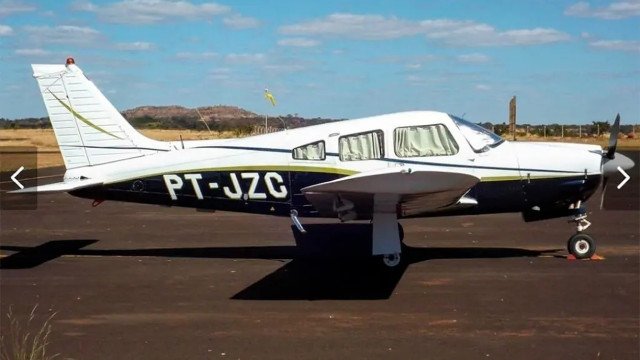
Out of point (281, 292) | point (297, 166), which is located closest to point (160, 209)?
point (297, 166)

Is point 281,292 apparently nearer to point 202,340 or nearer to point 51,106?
point 202,340

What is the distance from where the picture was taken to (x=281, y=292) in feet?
29.5

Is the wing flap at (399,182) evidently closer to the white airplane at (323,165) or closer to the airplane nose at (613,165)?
the white airplane at (323,165)

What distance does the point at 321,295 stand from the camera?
349 inches

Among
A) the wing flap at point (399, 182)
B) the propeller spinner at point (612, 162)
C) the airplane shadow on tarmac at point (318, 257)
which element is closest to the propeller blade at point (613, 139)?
the propeller spinner at point (612, 162)

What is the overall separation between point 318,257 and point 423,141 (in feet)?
8.21

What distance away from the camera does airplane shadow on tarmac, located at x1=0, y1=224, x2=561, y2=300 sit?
9.10 meters

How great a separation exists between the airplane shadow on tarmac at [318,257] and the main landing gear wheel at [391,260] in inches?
3.4

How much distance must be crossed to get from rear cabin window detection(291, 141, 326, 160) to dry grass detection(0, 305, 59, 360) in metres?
4.26

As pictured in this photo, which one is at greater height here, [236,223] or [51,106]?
[51,106]

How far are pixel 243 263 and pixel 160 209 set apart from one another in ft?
28.5

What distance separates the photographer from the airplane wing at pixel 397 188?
27.0ft

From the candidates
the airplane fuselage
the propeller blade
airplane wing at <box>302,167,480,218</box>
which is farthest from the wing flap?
the propeller blade

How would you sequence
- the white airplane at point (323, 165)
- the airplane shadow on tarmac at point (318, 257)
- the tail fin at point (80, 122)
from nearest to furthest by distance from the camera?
the airplane shadow on tarmac at point (318, 257) < the white airplane at point (323, 165) < the tail fin at point (80, 122)
